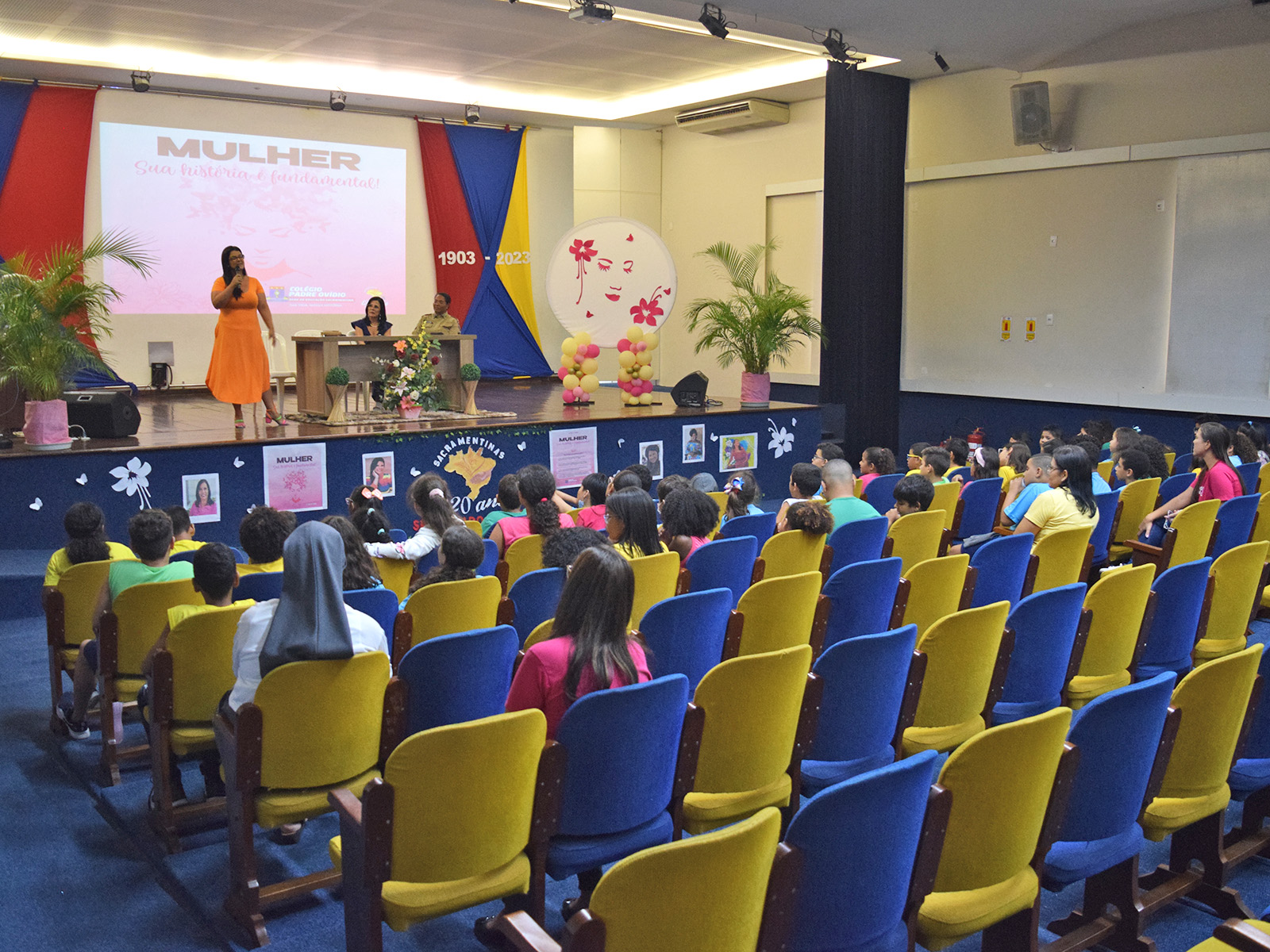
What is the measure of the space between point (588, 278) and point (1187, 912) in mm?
7981

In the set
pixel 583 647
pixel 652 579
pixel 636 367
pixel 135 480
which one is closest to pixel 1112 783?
pixel 583 647

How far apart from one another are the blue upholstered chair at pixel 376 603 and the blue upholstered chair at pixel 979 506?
363 centimetres

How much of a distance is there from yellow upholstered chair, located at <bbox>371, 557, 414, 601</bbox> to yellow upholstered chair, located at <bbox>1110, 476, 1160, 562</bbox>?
12.4 ft

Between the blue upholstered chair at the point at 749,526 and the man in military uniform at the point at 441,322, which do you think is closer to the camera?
the blue upholstered chair at the point at 749,526

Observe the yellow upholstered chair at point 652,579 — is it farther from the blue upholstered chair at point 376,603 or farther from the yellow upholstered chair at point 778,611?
the blue upholstered chair at point 376,603

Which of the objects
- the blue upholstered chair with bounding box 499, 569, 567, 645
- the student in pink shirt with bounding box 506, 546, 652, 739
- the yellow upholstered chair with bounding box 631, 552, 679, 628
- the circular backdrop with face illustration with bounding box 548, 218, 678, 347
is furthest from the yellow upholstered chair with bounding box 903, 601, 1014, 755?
the circular backdrop with face illustration with bounding box 548, 218, 678, 347

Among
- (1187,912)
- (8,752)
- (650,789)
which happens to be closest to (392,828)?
(650,789)

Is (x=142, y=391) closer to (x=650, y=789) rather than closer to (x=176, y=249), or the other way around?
(x=176, y=249)

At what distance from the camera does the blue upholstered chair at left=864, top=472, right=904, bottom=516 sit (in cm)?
635

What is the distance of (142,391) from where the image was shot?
11969 mm

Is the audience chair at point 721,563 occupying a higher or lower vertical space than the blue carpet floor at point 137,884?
higher

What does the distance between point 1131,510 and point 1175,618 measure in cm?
234

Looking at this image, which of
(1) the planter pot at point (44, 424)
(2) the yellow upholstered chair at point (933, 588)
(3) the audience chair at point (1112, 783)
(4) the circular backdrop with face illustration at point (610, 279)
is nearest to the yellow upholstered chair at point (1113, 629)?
(2) the yellow upholstered chair at point (933, 588)

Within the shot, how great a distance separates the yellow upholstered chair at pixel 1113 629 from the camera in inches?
127
